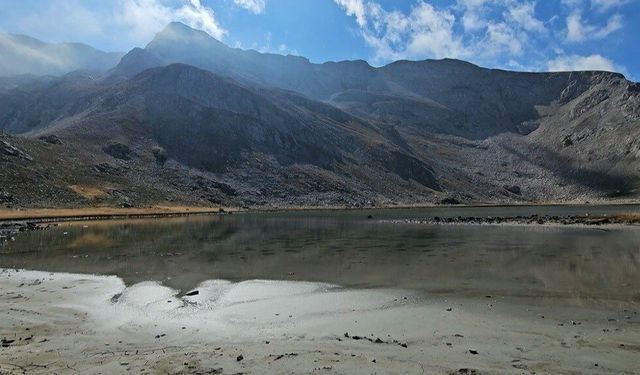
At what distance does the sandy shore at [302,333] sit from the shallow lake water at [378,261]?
2.73 metres

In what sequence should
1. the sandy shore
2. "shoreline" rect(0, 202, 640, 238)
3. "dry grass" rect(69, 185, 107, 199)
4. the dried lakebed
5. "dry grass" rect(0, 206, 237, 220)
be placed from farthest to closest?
"dry grass" rect(69, 185, 107, 199)
"dry grass" rect(0, 206, 237, 220)
"shoreline" rect(0, 202, 640, 238)
the dried lakebed
the sandy shore

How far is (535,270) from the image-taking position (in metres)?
26.6

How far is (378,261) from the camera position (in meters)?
31.4

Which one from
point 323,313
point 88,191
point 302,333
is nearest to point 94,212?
point 88,191

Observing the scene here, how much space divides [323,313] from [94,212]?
86790 mm

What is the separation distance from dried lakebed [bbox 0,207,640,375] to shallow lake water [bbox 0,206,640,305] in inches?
6.3

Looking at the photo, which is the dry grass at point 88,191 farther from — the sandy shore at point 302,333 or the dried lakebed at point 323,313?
the sandy shore at point 302,333

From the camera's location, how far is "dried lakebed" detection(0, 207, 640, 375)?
1145cm

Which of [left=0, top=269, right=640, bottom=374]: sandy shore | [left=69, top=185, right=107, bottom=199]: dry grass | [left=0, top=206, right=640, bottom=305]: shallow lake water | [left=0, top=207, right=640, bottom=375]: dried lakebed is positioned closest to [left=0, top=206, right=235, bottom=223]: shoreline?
[left=69, top=185, right=107, bottom=199]: dry grass

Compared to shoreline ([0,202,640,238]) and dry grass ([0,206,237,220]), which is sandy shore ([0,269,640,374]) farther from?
dry grass ([0,206,237,220])

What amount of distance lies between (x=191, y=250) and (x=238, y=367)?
28729mm

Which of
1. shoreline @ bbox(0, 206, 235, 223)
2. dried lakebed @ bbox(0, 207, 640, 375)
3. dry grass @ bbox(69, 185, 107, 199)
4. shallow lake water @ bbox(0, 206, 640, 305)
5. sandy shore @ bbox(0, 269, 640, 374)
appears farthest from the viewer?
dry grass @ bbox(69, 185, 107, 199)

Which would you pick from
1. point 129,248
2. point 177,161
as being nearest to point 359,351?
point 129,248

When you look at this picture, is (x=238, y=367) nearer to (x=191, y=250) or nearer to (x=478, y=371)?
(x=478, y=371)
